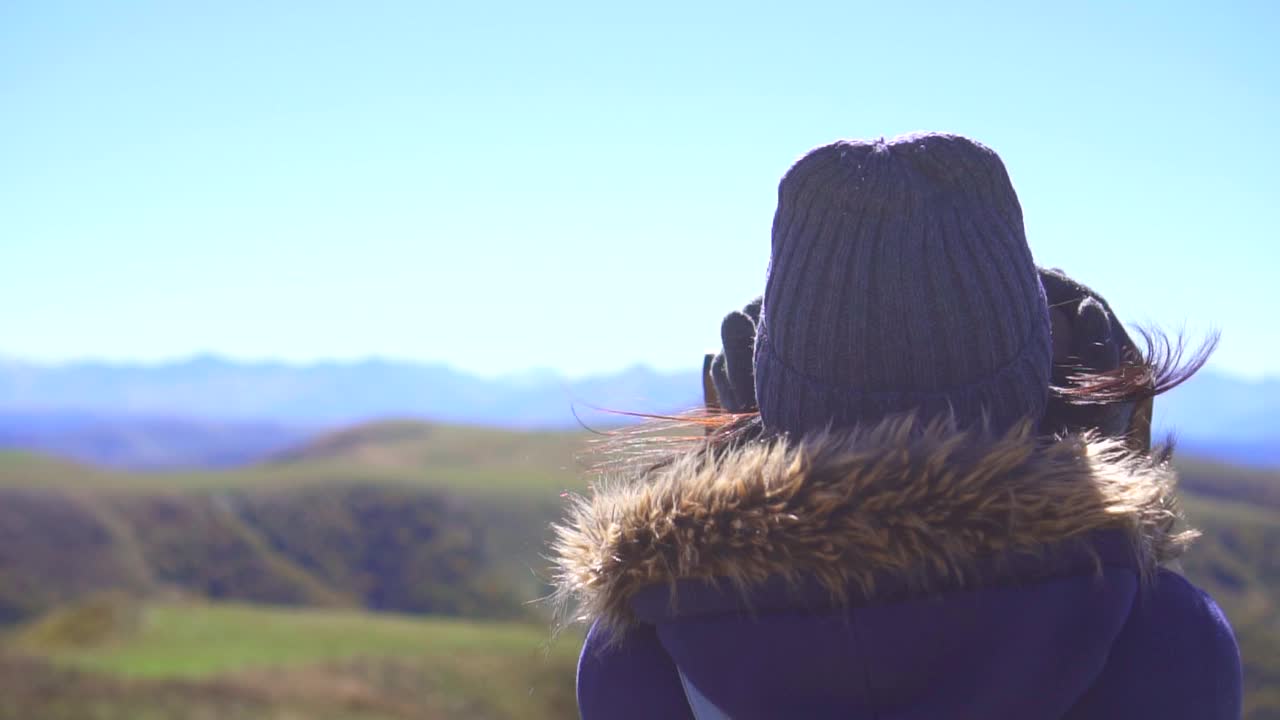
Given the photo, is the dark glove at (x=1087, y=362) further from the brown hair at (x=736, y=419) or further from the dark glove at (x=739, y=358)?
the dark glove at (x=739, y=358)

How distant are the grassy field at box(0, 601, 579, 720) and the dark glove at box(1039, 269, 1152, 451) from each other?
17099 millimetres

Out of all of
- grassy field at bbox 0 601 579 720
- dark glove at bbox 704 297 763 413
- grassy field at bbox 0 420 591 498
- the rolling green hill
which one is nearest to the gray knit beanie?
dark glove at bbox 704 297 763 413

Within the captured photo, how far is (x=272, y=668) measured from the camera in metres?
23.3

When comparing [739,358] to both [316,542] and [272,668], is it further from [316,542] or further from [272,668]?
[316,542]

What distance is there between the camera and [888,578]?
4.80 ft

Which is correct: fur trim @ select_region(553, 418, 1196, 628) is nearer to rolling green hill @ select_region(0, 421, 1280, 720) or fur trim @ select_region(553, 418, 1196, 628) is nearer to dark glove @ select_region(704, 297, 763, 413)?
dark glove @ select_region(704, 297, 763, 413)

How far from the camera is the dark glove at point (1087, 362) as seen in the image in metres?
A: 1.71

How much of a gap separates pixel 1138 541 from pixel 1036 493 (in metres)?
0.18

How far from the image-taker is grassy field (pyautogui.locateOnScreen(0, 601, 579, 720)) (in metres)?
18.3

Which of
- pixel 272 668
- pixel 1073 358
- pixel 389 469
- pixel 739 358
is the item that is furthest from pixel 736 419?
pixel 389 469

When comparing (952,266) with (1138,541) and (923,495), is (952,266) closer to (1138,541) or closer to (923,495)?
(923,495)

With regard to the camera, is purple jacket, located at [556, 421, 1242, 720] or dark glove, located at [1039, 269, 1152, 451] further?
dark glove, located at [1039, 269, 1152, 451]

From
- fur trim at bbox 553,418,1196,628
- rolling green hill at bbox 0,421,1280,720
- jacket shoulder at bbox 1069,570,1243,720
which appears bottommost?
rolling green hill at bbox 0,421,1280,720

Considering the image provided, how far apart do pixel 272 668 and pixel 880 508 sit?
2444 cm
